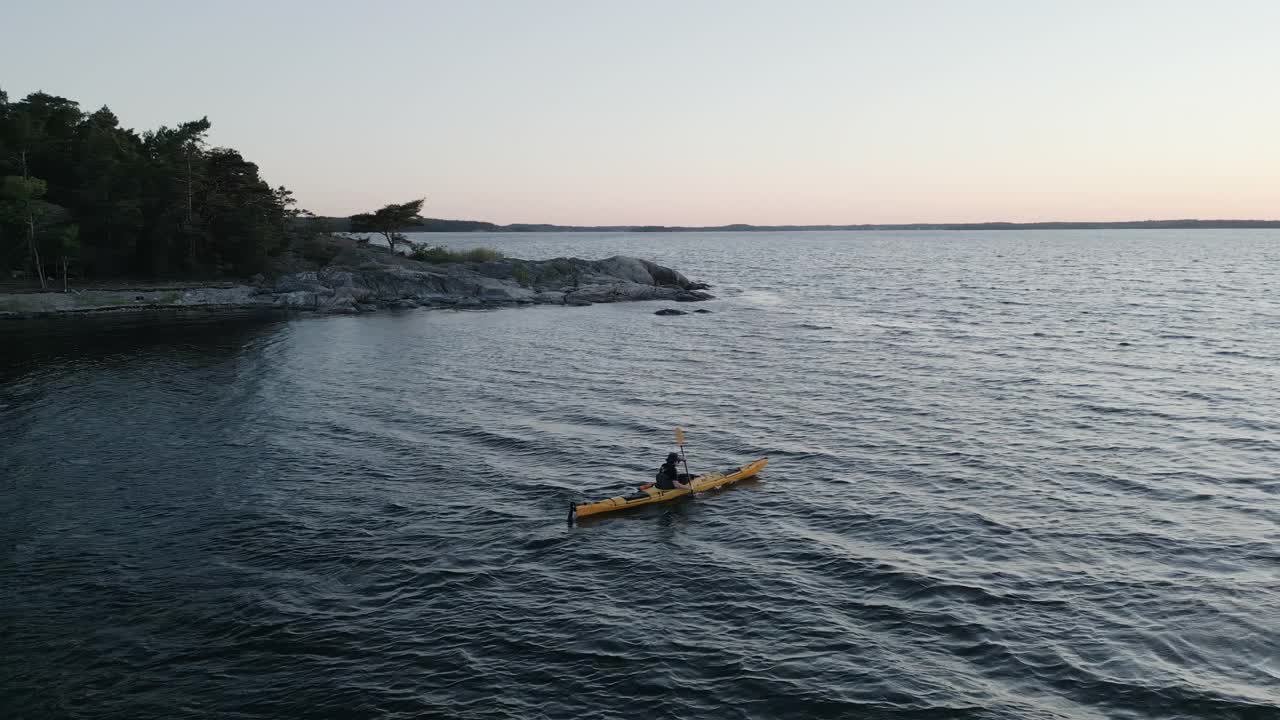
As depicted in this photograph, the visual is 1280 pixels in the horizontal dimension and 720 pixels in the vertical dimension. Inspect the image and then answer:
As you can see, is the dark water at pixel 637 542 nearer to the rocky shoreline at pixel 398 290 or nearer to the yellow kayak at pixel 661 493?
the yellow kayak at pixel 661 493

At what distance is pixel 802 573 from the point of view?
77.2 ft

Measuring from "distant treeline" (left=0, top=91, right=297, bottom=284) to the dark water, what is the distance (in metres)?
40.7

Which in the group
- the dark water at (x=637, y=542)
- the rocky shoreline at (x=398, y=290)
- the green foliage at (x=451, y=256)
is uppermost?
the green foliage at (x=451, y=256)

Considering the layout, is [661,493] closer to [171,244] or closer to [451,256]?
[171,244]

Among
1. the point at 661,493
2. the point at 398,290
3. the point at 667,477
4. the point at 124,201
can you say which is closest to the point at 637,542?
the point at 661,493

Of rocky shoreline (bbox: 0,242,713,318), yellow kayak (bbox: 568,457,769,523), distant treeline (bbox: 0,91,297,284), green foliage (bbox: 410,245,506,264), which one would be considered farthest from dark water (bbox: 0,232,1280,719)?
green foliage (bbox: 410,245,506,264)

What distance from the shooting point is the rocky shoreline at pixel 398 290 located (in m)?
81.6

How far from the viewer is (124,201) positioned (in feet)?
287

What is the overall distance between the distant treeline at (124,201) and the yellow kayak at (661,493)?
77.2 m

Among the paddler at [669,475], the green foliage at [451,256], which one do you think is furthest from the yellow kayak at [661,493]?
the green foliage at [451,256]

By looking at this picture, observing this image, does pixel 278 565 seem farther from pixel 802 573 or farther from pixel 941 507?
pixel 941 507

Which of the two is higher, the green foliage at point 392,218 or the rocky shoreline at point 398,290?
the green foliage at point 392,218

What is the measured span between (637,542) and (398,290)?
248ft

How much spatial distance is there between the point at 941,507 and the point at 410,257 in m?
97.4
